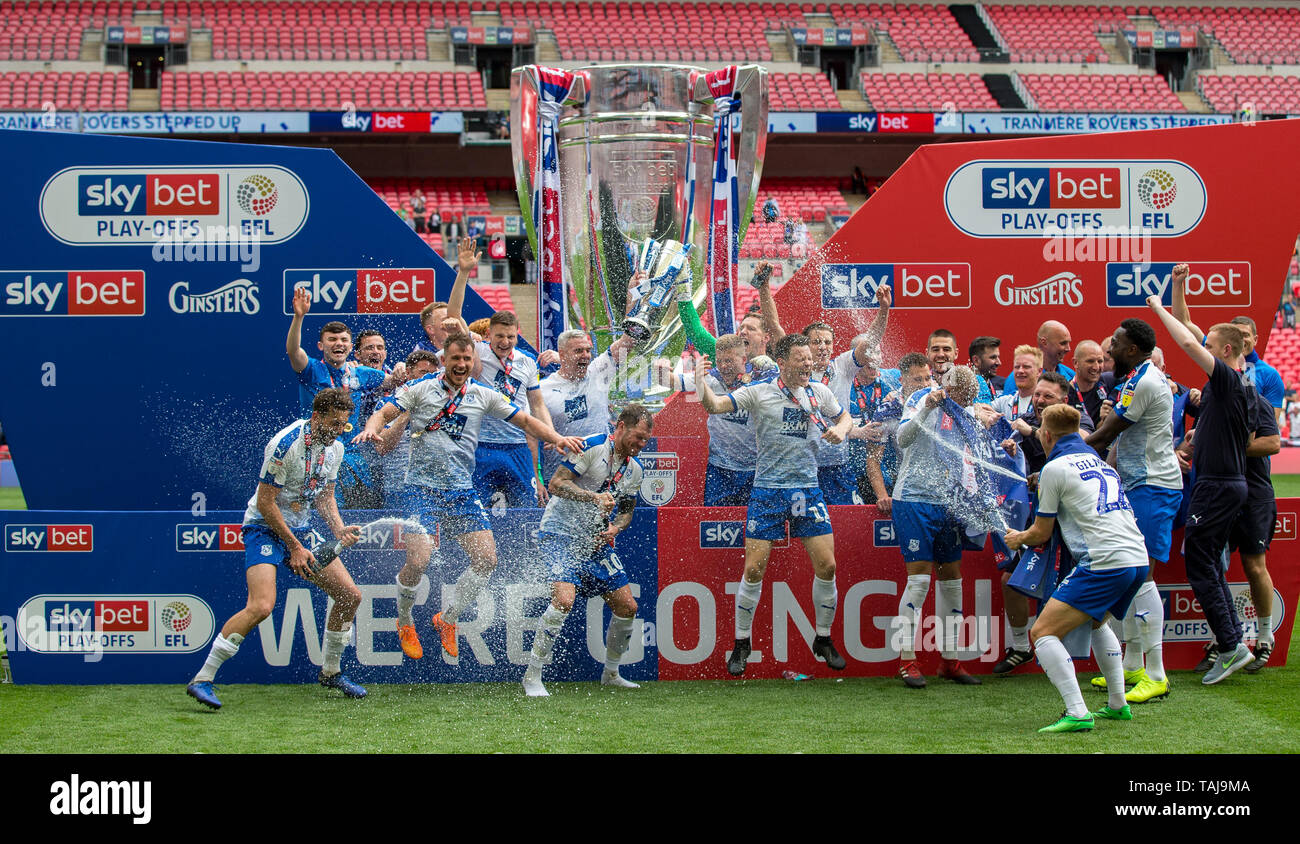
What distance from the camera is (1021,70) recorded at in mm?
28562

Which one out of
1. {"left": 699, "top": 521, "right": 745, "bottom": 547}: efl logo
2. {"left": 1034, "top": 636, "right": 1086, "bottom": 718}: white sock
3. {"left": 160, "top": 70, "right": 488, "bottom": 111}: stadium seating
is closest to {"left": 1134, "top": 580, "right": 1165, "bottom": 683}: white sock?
{"left": 1034, "top": 636, "right": 1086, "bottom": 718}: white sock

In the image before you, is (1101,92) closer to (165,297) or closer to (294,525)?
(165,297)

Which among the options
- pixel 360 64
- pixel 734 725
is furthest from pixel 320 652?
pixel 360 64

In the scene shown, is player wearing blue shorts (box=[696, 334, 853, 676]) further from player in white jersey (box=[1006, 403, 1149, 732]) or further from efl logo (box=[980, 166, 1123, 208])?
efl logo (box=[980, 166, 1123, 208])

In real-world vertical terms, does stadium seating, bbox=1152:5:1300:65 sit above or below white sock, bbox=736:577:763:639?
above

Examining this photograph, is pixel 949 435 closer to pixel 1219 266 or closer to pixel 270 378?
pixel 1219 266

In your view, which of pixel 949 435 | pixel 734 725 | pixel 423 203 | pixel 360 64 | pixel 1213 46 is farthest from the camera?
pixel 1213 46

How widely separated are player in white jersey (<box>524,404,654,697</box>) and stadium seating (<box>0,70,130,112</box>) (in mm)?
21953

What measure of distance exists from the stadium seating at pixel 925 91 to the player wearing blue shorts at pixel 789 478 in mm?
20875

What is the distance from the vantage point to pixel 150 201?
8164mm

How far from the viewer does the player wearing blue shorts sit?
21.0ft

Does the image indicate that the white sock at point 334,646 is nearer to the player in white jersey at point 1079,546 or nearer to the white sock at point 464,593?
the white sock at point 464,593

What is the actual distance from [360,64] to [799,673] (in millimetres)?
23821

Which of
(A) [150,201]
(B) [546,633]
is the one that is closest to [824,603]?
(B) [546,633]
